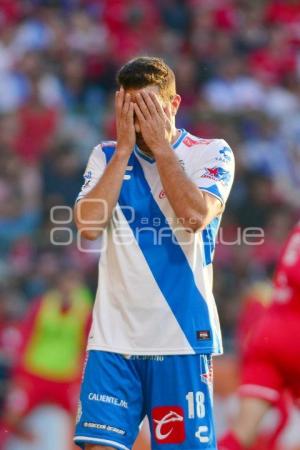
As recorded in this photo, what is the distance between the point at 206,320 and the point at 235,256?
636 centimetres

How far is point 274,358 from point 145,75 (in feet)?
6.61

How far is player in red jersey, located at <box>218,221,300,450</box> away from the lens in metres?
6.07

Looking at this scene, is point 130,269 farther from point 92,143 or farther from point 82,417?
point 92,143

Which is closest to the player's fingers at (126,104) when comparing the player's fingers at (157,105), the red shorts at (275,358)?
the player's fingers at (157,105)

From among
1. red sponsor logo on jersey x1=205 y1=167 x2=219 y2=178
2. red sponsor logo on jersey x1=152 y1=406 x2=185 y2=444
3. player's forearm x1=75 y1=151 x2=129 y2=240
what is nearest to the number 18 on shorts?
red sponsor logo on jersey x1=152 y1=406 x2=185 y2=444

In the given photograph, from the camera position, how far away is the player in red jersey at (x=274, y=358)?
607 cm

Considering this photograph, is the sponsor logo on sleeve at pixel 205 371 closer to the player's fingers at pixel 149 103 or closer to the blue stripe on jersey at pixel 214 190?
the blue stripe on jersey at pixel 214 190

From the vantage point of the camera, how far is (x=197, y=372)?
4914mm

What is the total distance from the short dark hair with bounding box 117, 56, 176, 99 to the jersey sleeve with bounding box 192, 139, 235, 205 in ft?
1.12

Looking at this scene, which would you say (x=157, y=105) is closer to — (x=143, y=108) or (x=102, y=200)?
(x=143, y=108)

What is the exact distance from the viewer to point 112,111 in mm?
12789

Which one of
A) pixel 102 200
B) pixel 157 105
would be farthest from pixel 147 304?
pixel 157 105

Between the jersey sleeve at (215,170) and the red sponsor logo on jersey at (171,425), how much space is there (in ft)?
3.26

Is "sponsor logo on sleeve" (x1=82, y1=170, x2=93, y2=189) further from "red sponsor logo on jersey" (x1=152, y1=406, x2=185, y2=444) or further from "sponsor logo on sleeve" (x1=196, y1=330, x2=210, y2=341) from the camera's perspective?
"red sponsor logo on jersey" (x1=152, y1=406, x2=185, y2=444)
